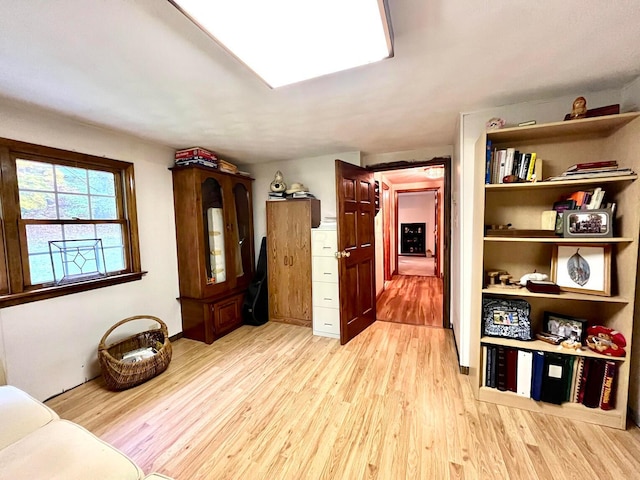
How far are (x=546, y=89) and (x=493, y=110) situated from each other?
313 mm

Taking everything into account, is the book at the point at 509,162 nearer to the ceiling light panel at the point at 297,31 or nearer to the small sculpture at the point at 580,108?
the small sculpture at the point at 580,108

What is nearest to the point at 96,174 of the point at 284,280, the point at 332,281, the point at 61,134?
the point at 61,134

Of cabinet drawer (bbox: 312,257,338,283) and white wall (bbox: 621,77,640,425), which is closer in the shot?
white wall (bbox: 621,77,640,425)

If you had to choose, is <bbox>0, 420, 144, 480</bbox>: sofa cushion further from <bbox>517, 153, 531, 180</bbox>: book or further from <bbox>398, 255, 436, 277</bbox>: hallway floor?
<bbox>398, 255, 436, 277</bbox>: hallway floor

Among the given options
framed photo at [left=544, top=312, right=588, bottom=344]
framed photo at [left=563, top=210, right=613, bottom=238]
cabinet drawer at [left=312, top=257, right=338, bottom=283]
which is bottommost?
framed photo at [left=544, top=312, right=588, bottom=344]

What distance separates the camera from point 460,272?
214 cm

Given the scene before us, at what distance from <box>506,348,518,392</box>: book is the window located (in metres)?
3.16

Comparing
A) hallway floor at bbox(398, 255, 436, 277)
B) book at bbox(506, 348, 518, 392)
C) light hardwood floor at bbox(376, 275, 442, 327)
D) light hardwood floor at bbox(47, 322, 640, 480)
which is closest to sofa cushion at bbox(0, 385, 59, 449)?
light hardwood floor at bbox(47, 322, 640, 480)

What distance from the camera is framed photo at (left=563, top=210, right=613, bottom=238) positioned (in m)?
1.53

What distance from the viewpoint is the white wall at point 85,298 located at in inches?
71.1

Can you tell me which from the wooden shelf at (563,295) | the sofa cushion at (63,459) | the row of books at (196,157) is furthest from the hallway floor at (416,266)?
the sofa cushion at (63,459)

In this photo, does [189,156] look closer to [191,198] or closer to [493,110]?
[191,198]

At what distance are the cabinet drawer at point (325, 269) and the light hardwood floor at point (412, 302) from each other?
104 centimetres

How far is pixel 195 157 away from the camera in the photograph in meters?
2.73
